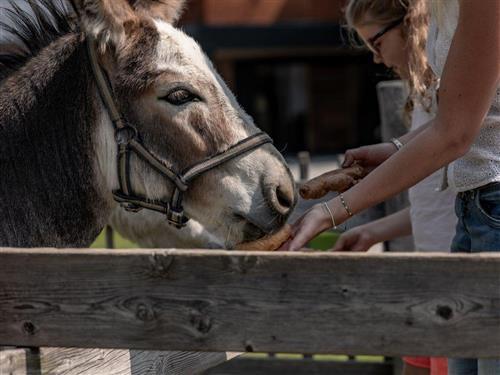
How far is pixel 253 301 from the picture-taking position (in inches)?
82.4

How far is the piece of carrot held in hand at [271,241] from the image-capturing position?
10.1 ft

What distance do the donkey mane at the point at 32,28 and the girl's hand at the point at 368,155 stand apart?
1114 millimetres

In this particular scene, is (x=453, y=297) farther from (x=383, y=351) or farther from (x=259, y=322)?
(x=259, y=322)

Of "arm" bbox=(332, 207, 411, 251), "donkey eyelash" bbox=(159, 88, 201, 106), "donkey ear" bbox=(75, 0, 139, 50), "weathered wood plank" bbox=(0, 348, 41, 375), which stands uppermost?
"donkey ear" bbox=(75, 0, 139, 50)

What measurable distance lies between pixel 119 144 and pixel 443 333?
1492mm

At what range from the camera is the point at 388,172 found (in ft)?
8.30

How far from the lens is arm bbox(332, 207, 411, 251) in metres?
3.48

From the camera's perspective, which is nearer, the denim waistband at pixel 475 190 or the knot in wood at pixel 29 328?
the knot in wood at pixel 29 328

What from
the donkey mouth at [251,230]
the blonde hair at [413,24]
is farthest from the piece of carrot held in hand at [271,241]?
the blonde hair at [413,24]

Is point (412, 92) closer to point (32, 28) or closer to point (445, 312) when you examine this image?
point (32, 28)

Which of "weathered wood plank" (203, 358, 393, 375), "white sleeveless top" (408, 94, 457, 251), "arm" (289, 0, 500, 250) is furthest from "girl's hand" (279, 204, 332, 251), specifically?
"weathered wood plank" (203, 358, 393, 375)

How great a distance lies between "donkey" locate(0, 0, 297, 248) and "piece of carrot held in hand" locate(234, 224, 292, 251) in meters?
0.03

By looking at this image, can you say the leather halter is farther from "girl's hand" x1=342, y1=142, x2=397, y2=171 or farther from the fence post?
the fence post

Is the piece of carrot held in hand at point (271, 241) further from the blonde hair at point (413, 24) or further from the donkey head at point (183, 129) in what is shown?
the blonde hair at point (413, 24)
